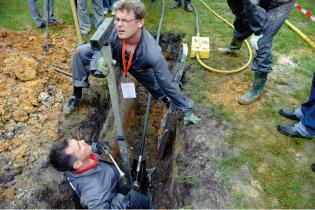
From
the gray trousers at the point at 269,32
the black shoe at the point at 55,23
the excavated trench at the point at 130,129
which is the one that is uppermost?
the gray trousers at the point at 269,32

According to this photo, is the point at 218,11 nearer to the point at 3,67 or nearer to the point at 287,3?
the point at 287,3

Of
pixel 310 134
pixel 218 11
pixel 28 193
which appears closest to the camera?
pixel 28 193

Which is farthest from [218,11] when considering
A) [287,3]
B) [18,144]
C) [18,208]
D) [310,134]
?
[18,208]

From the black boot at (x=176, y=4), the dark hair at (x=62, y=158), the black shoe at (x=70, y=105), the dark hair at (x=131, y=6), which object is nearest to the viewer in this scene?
the dark hair at (x=62, y=158)

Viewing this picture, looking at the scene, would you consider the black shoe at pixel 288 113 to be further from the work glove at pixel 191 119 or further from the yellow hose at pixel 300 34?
the yellow hose at pixel 300 34

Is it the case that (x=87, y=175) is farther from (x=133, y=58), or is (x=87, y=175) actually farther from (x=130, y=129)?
(x=130, y=129)

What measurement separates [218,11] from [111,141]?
14.7ft

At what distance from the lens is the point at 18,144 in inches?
151

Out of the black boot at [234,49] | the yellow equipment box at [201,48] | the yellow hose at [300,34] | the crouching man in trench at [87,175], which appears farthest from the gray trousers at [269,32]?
the crouching man in trench at [87,175]

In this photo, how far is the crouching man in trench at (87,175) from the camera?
258cm

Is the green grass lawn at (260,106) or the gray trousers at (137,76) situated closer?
the green grass lawn at (260,106)

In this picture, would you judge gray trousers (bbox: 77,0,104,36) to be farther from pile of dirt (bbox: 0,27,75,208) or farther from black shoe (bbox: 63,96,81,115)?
black shoe (bbox: 63,96,81,115)

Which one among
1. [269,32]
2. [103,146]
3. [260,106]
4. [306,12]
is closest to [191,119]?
[260,106]

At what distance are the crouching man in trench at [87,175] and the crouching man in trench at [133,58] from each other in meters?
0.75
